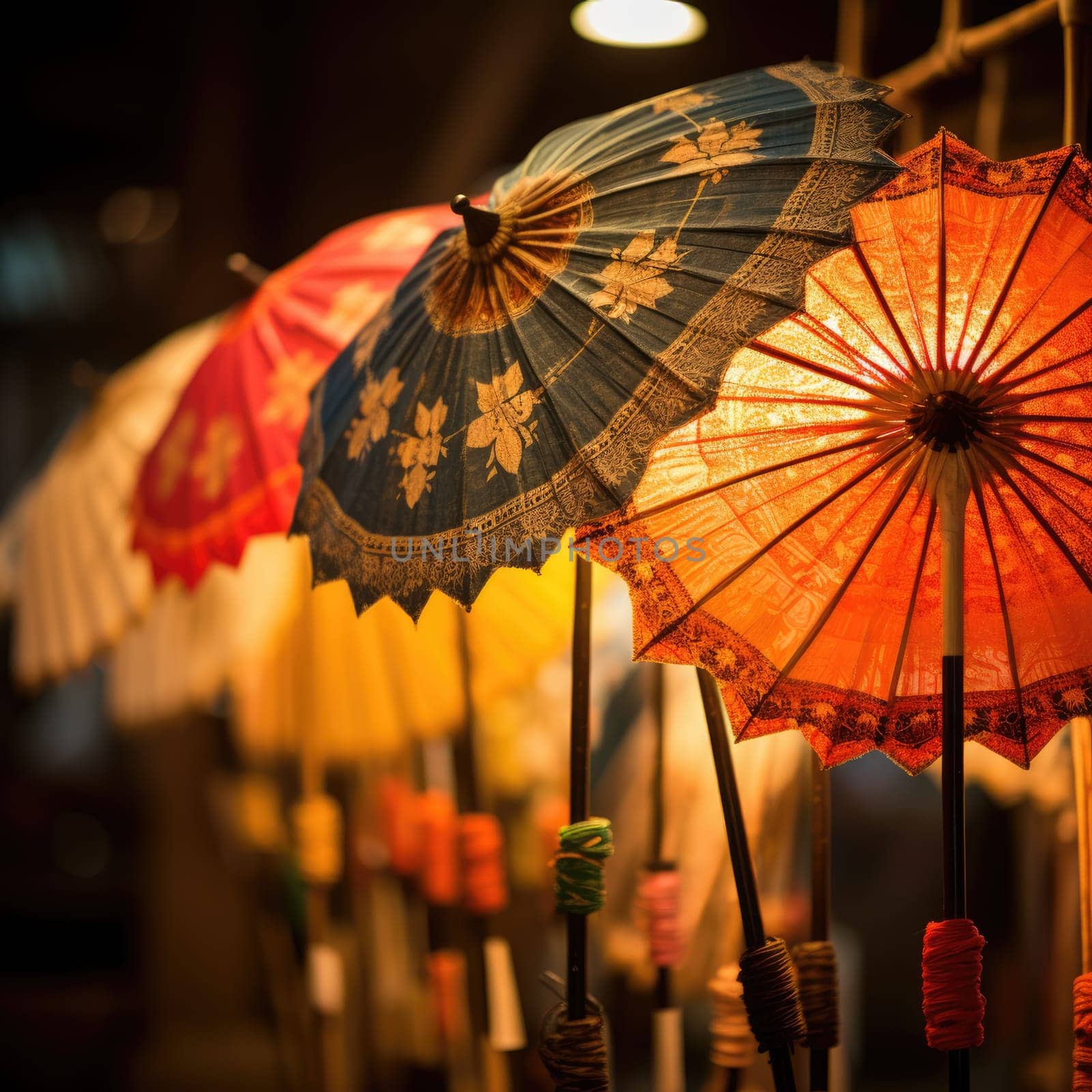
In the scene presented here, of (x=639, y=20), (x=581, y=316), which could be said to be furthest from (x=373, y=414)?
(x=639, y=20)

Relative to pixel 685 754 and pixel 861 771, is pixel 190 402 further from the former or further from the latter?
pixel 861 771

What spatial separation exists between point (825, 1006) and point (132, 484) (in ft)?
4.61

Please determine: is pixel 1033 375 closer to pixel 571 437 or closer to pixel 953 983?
pixel 571 437

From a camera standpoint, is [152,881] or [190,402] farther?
[152,881]

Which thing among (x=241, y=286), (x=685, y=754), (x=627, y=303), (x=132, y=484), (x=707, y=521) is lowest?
(x=685, y=754)

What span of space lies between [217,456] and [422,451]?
634 mm

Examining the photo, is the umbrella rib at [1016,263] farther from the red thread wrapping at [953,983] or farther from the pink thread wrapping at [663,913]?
the pink thread wrapping at [663,913]

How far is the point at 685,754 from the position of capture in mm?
1784

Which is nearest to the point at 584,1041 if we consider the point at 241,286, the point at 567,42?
the point at 567,42

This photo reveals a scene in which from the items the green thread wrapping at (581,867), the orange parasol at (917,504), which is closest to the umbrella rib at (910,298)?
the orange parasol at (917,504)

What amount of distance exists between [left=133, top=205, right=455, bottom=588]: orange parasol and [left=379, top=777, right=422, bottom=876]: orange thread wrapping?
2.74 feet

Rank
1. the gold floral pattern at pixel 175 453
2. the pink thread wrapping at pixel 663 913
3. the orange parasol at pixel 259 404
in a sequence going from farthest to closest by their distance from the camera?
1. the gold floral pattern at pixel 175 453
2. the orange parasol at pixel 259 404
3. the pink thread wrapping at pixel 663 913

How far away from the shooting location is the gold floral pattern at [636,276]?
95cm

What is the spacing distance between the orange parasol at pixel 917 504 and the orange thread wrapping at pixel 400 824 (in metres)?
1.31
